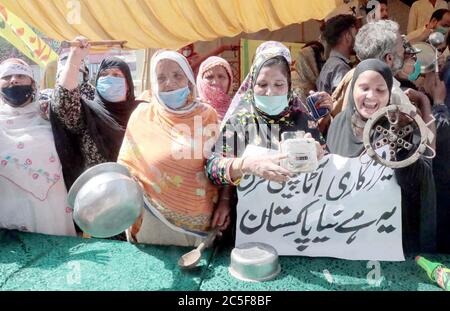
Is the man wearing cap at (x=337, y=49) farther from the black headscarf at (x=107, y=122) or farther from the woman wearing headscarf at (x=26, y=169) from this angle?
the woman wearing headscarf at (x=26, y=169)

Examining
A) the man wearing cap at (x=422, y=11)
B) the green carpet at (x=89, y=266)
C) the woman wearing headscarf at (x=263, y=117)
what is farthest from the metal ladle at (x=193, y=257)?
the man wearing cap at (x=422, y=11)

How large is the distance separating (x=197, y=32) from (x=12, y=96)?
204 cm

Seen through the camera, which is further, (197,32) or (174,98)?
(197,32)

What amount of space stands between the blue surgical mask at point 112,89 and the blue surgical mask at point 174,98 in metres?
0.48

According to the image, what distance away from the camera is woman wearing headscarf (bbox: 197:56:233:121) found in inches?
102

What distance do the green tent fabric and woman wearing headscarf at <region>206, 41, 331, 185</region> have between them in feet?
1.14

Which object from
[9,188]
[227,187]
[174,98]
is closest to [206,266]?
[227,187]

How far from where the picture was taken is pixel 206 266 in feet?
4.58

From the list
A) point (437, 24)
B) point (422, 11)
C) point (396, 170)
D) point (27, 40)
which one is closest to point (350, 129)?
point (396, 170)

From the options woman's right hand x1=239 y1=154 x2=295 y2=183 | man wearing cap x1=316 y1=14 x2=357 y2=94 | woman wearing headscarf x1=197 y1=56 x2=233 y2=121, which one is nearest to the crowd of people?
woman's right hand x1=239 y1=154 x2=295 y2=183

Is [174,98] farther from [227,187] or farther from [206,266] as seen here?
[206,266]

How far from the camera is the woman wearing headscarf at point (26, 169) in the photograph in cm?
167

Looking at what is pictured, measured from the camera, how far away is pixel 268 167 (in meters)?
1.21
